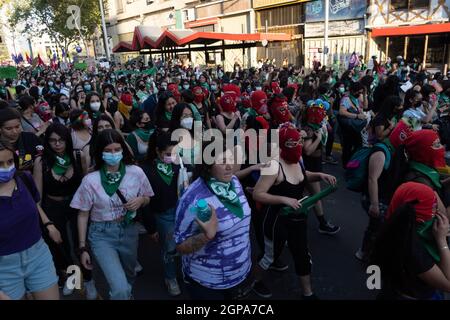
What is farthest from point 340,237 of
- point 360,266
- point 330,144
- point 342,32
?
point 342,32

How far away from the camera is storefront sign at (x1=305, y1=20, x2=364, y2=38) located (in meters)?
22.9

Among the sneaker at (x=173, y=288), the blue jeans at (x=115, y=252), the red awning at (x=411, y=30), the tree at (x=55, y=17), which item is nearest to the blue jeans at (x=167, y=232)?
the sneaker at (x=173, y=288)

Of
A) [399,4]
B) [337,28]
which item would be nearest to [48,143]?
[399,4]

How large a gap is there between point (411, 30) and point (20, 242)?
21540 mm

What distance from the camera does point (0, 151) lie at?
247cm

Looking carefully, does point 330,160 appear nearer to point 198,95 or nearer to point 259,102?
point 259,102

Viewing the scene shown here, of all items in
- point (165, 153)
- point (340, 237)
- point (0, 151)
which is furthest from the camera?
point (340, 237)

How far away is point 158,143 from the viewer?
3443 millimetres

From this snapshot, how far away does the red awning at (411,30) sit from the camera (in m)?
18.2

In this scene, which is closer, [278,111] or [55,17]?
[278,111]

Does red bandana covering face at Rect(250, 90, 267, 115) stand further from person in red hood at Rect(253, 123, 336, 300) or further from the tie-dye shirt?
the tie-dye shirt

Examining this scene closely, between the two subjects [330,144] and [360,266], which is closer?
[360,266]

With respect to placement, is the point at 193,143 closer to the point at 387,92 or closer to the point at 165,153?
the point at 165,153

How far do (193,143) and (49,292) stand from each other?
83.9 inches
